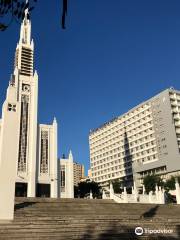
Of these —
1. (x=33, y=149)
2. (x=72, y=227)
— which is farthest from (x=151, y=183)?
(x=72, y=227)

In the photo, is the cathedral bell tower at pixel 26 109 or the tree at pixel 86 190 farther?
the tree at pixel 86 190

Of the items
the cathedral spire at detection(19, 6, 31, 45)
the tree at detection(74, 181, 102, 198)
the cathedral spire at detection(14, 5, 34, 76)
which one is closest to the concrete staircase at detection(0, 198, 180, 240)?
the cathedral spire at detection(14, 5, 34, 76)

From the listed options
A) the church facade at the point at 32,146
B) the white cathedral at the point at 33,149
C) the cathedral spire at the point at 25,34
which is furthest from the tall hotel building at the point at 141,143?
the cathedral spire at the point at 25,34

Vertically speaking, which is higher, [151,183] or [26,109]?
[26,109]

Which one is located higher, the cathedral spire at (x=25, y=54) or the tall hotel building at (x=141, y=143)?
the cathedral spire at (x=25, y=54)

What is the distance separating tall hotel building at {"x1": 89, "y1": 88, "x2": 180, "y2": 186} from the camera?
81375mm

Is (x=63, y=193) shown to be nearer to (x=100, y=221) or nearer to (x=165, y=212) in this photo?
(x=165, y=212)

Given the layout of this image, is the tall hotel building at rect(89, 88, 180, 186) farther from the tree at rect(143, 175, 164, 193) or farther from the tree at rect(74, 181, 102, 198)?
the tree at rect(74, 181, 102, 198)

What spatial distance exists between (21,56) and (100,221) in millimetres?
47492

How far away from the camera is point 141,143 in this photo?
93.4 meters

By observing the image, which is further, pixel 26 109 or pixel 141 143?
pixel 141 143

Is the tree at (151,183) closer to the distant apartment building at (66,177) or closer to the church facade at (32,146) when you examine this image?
the distant apartment building at (66,177)

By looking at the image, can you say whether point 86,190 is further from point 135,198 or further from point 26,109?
point 135,198

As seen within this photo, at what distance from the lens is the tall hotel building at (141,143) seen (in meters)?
81.4
